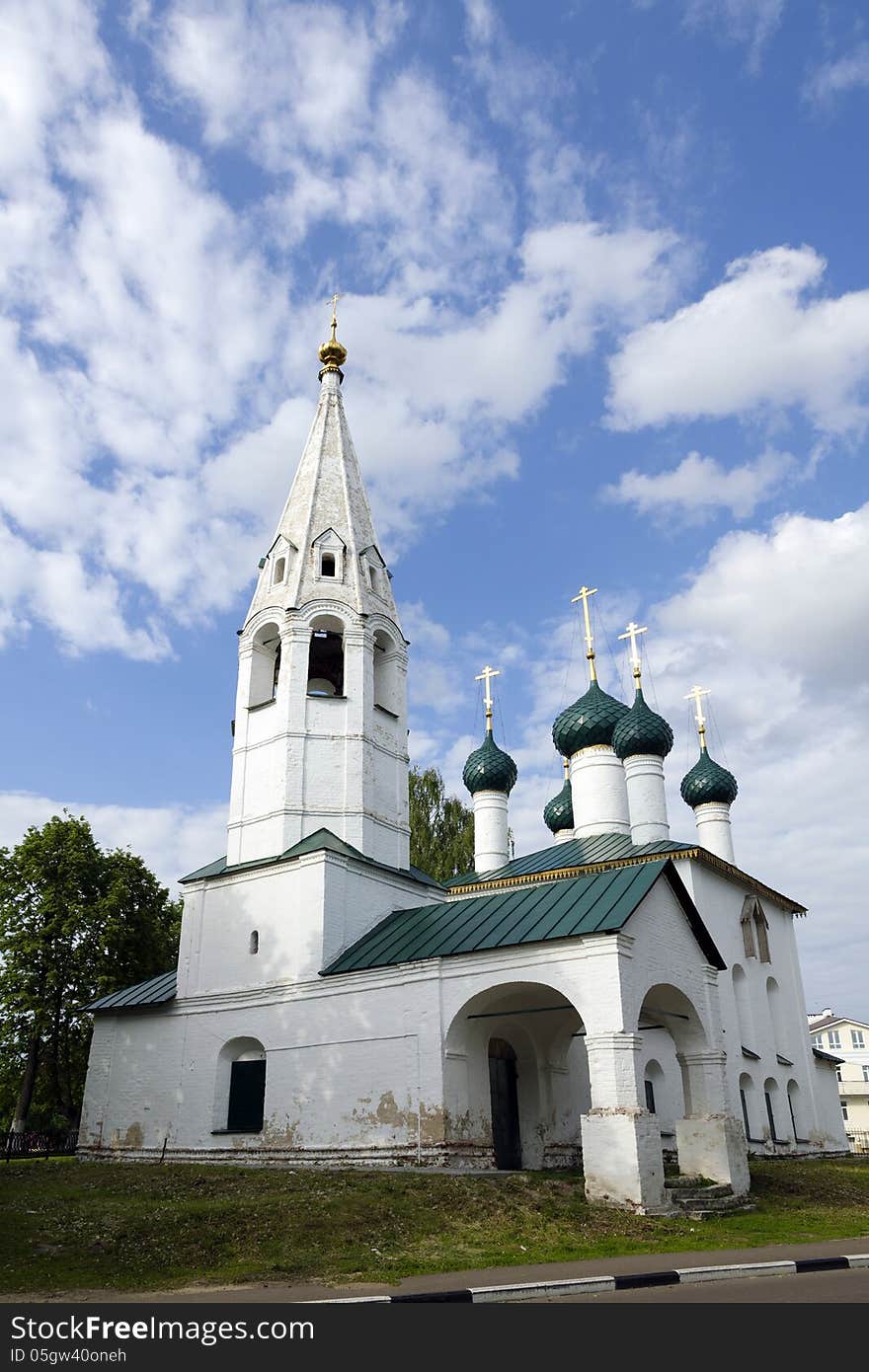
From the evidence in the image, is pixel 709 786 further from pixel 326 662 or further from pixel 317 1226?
pixel 317 1226

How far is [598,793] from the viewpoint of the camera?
24031 mm

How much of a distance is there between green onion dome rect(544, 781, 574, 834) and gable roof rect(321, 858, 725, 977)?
11.8 metres

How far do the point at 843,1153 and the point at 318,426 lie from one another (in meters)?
21.5

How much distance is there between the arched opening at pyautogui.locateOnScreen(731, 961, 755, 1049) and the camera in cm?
2172

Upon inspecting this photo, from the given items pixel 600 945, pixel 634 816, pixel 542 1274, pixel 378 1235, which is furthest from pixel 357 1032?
pixel 634 816

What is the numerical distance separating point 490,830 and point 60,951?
10.9 meters

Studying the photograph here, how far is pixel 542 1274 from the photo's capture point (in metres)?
7.56

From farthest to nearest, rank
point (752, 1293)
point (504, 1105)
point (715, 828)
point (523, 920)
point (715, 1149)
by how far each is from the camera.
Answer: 1. point (715, 828)
2. point (504, 1105)
3. point (523, 920)
4. point (715, 1149)
5. point (752, 1293)

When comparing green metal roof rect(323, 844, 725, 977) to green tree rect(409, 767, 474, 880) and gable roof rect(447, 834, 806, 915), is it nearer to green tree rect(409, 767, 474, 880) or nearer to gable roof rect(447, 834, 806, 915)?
gable roof rect(447, 834, 806, 915)

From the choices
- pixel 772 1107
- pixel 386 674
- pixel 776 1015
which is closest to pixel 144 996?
pixel 386 674

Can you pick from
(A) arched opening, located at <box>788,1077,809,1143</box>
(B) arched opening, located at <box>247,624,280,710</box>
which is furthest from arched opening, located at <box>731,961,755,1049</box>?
(B) arched opening, located at <box>247,624,280,710</box>

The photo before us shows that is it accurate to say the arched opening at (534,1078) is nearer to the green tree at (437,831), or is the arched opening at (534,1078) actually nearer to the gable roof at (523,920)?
the gable roof at (523,920)

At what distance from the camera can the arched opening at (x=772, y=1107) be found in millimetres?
21688

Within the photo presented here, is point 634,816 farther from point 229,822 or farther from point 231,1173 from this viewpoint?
point 231,1173
